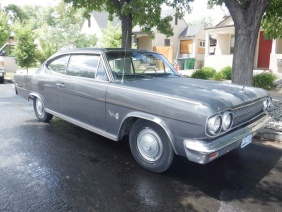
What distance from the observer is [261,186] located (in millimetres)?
3191

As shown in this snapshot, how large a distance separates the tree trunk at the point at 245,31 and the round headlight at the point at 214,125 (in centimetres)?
340

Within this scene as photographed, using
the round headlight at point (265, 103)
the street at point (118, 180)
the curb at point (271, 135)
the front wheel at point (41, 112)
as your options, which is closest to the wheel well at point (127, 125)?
the street at point (118, 180)

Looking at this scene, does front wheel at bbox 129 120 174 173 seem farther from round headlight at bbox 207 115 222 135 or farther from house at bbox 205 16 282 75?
house at bbox 205 16 282 75

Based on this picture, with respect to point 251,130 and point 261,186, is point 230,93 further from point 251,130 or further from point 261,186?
point 261,186

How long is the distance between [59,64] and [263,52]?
704 inches

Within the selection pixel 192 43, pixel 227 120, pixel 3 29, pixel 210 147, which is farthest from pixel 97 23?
pixel 210 147

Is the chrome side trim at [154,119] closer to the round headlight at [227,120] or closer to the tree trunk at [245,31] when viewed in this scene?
the round headlight at [227,120]

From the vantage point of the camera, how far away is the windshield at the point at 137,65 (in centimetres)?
406

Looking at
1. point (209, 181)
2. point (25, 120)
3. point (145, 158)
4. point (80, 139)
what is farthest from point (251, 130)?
point (25, 120)

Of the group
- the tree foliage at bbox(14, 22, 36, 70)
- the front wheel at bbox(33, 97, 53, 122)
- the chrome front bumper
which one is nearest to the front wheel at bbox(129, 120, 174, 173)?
the chrome front bumper

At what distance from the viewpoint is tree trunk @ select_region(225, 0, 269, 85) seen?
5.40 meters

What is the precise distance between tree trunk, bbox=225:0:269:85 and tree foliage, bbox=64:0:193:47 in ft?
5.28

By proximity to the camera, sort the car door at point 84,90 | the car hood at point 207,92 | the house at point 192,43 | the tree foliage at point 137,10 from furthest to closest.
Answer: the house at point 192,43, the tree foliage at point 137,10, the car door at point 84,90, the car hood at point 207,92

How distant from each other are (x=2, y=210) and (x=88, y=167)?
1224 mm
